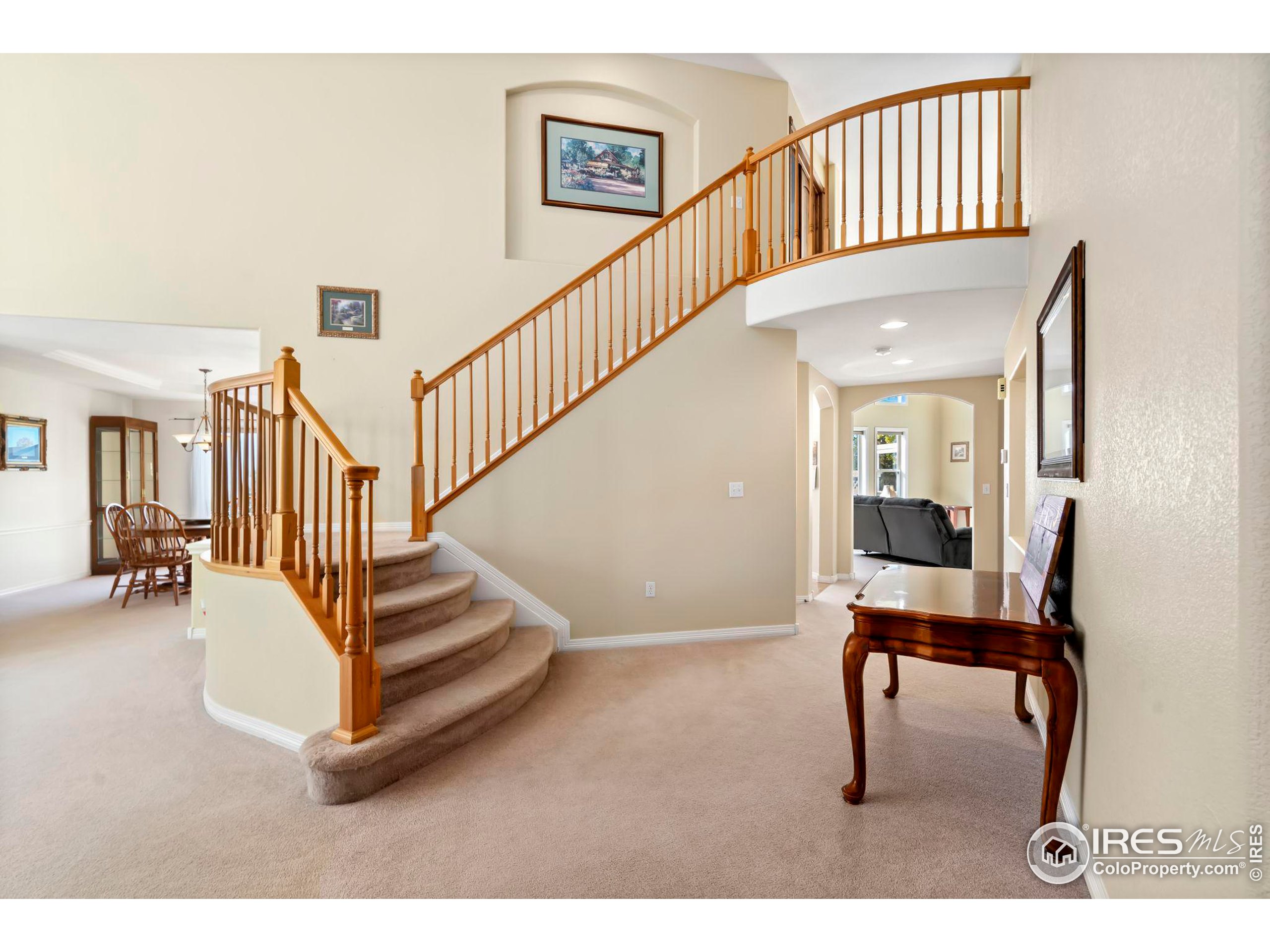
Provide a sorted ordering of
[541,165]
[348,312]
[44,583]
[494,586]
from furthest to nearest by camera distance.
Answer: [44,583] → [541,165] → [348,312] → [494,586]

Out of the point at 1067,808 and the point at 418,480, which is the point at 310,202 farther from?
the point at 1067,808

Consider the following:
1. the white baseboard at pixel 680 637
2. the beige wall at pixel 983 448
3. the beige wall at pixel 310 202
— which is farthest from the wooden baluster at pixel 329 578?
the beige wall at pixel 983 448

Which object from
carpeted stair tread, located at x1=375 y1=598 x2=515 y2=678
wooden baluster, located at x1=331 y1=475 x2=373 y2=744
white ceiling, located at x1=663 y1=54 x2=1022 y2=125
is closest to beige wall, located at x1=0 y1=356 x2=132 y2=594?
carpeted stair tread, located at x1=375 y1=598 x2=515 y2=678

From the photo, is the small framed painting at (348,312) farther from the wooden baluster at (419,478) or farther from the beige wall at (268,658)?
the beige wall at (268,658)

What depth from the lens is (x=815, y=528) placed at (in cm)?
657

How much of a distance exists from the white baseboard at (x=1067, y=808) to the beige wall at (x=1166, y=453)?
0.07 meters

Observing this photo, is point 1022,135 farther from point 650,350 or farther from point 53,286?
point 53,286

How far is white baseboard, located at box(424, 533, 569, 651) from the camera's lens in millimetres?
3844

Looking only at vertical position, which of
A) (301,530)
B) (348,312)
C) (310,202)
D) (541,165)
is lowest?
(301,530)

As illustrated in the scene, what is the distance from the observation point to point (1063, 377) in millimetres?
2213

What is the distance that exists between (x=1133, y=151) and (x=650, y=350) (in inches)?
116

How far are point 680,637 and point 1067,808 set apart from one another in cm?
255

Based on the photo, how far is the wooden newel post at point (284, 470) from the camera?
2.60m

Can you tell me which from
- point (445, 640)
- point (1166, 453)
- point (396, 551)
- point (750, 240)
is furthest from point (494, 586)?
point (1166, 453)
